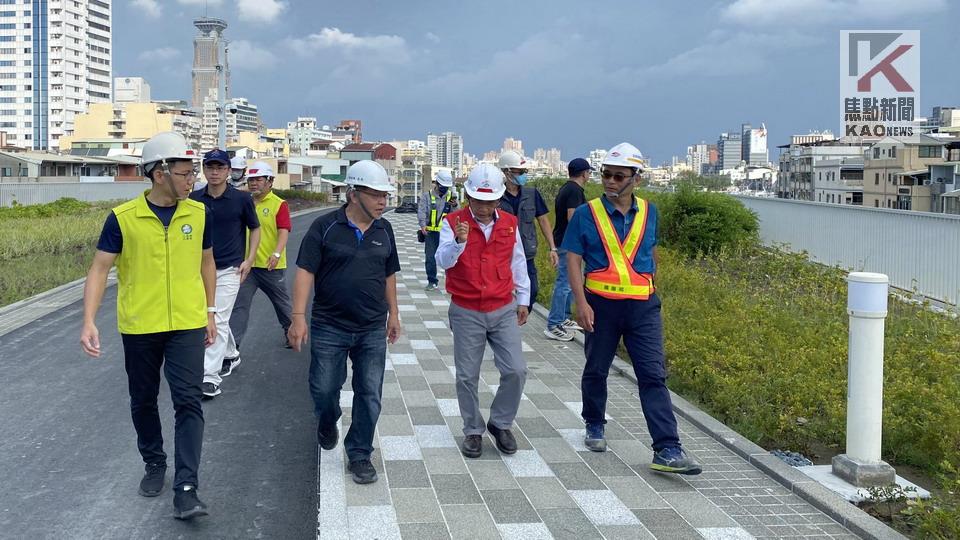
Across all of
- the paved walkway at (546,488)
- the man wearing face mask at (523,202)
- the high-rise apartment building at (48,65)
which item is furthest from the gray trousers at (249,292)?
the high-rise apartment building at (48,65)

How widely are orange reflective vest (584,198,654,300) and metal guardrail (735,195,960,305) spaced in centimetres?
791

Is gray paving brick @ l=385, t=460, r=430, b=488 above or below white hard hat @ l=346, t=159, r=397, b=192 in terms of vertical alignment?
below

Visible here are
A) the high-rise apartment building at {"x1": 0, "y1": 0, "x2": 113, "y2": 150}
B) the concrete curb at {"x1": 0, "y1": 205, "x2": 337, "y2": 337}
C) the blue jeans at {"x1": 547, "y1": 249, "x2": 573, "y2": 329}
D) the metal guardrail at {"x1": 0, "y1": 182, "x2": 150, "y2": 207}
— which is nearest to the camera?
the blue jeans at {"x1": 547, "y1": 249, "x2": 573, "y2": 329}

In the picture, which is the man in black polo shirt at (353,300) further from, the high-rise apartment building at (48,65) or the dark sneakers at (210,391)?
the high-rise apartment building at (48,65)

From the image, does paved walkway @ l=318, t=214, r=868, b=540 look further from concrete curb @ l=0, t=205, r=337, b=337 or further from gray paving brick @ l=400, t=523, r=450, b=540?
concrete curb @ l=0, t=205, r=337, b=337

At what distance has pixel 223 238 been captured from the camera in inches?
296

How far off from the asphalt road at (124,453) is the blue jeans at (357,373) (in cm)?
40

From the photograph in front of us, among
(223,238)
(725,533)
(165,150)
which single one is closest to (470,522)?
(725,533)

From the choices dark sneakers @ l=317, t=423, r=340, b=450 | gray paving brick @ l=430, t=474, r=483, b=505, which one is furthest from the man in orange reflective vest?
dark sneakers @ l=317, t=423, r=340, b=450

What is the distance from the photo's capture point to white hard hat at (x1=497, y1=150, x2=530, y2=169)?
888 centimetres

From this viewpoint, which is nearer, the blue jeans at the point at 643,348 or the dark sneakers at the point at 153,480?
the dark sneakers at the point at 153,480

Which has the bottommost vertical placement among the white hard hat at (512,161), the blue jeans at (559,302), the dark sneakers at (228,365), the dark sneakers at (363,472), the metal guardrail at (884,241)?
the dark sneakers at (363,472)

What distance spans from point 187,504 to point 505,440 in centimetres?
200

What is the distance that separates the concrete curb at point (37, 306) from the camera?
37.7 ft
